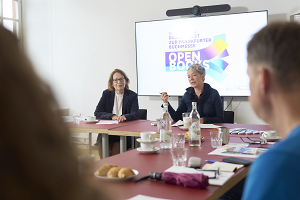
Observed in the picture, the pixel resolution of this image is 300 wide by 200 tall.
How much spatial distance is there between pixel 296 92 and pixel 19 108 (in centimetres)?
73

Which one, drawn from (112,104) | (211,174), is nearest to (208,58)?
(112,104)

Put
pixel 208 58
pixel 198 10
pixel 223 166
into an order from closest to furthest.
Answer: pixel 223 166 < pixel 198 10 < pixel 208 58

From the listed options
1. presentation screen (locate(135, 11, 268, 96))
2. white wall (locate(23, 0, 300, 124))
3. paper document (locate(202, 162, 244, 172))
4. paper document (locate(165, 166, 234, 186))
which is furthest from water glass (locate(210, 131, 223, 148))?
white wall (locate(23, 0, 300, 124))

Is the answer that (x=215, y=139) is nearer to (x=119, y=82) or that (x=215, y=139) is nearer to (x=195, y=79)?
(x=195, y=79)

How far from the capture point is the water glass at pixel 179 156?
1.50 m

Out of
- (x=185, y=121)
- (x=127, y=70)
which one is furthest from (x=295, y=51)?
(x=127, y=70)

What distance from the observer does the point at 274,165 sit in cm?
63

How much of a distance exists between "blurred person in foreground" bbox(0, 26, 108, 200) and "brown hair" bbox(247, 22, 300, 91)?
0.68 m

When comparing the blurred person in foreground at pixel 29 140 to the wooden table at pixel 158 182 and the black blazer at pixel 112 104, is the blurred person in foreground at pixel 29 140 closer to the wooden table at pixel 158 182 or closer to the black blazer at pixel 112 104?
the wooden table at pixel 158 182

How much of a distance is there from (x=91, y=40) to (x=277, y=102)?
533 centimetres

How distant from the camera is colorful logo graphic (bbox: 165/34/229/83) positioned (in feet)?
15.0

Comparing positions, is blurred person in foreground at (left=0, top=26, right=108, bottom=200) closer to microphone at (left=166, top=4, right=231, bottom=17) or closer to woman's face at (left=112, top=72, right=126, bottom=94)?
woman's face at (left=112, top=72, right=126, bottom=94)

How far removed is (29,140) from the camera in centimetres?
26

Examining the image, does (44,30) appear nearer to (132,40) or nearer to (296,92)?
(132,40)
